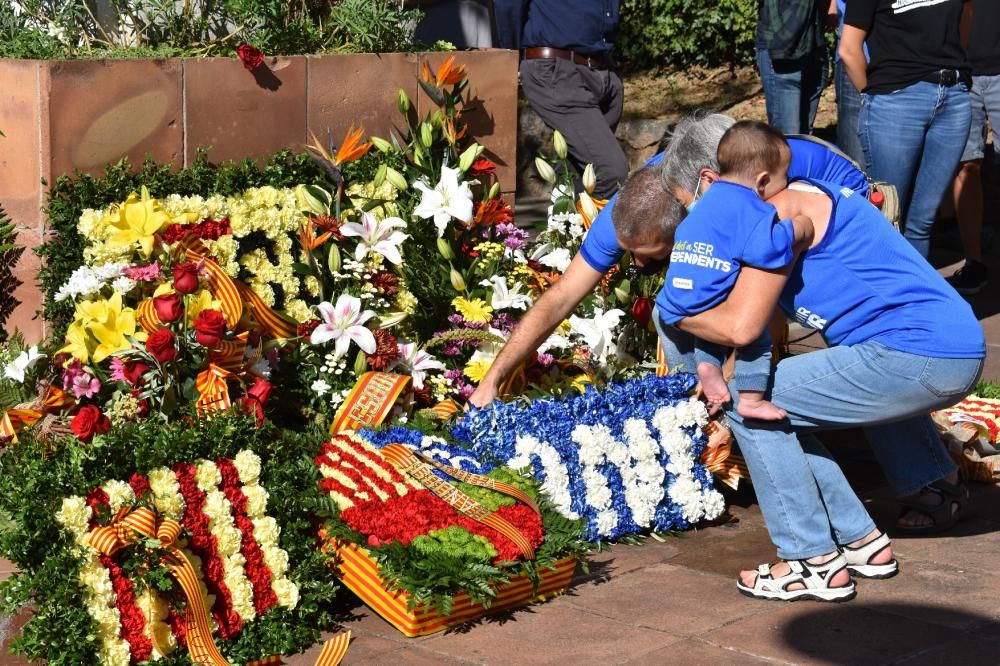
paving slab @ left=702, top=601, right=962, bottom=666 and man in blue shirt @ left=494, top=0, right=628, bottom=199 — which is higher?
man in blue shirt @ left=494, top=0, right=628, bottom=199

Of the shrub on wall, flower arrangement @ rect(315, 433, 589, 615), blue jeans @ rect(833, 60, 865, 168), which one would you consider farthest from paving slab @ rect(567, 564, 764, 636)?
the shrub on wall

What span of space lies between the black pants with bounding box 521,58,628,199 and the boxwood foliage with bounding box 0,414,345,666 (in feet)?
7.89

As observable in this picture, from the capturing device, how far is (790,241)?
3.32 meters

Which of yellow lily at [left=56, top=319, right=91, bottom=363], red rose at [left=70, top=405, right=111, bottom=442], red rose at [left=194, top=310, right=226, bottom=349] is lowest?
red rose at [left=70, top=405, right=111, bottom=442]

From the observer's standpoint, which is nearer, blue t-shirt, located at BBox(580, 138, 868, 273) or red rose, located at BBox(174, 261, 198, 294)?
red rose, located at BBox(174, 261, 198, 294)

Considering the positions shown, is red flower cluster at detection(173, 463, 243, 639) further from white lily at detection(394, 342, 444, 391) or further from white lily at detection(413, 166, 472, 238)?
white lily at detection(413, 166, 472, 238)

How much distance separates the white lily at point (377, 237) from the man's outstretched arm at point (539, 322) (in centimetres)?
55

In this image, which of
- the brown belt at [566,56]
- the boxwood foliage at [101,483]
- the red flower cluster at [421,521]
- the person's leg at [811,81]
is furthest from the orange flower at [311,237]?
the person's leg at [811,81]

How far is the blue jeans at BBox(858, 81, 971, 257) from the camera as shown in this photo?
5652 mm

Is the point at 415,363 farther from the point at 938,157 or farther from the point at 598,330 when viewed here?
the point at 938,157

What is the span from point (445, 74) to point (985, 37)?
8.74 feet

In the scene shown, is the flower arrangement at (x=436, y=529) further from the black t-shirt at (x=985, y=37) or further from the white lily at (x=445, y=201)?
the black t-shirt at (x=985, y=37)

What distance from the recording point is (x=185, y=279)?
3.62m

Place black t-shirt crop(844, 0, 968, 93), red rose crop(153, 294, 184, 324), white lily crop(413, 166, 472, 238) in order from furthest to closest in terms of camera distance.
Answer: black t-shirt crop(844, 0, 968, 93) < white lily crop(413, 166, 472, 238) < red rose crop(153, 294, 184, 324)
